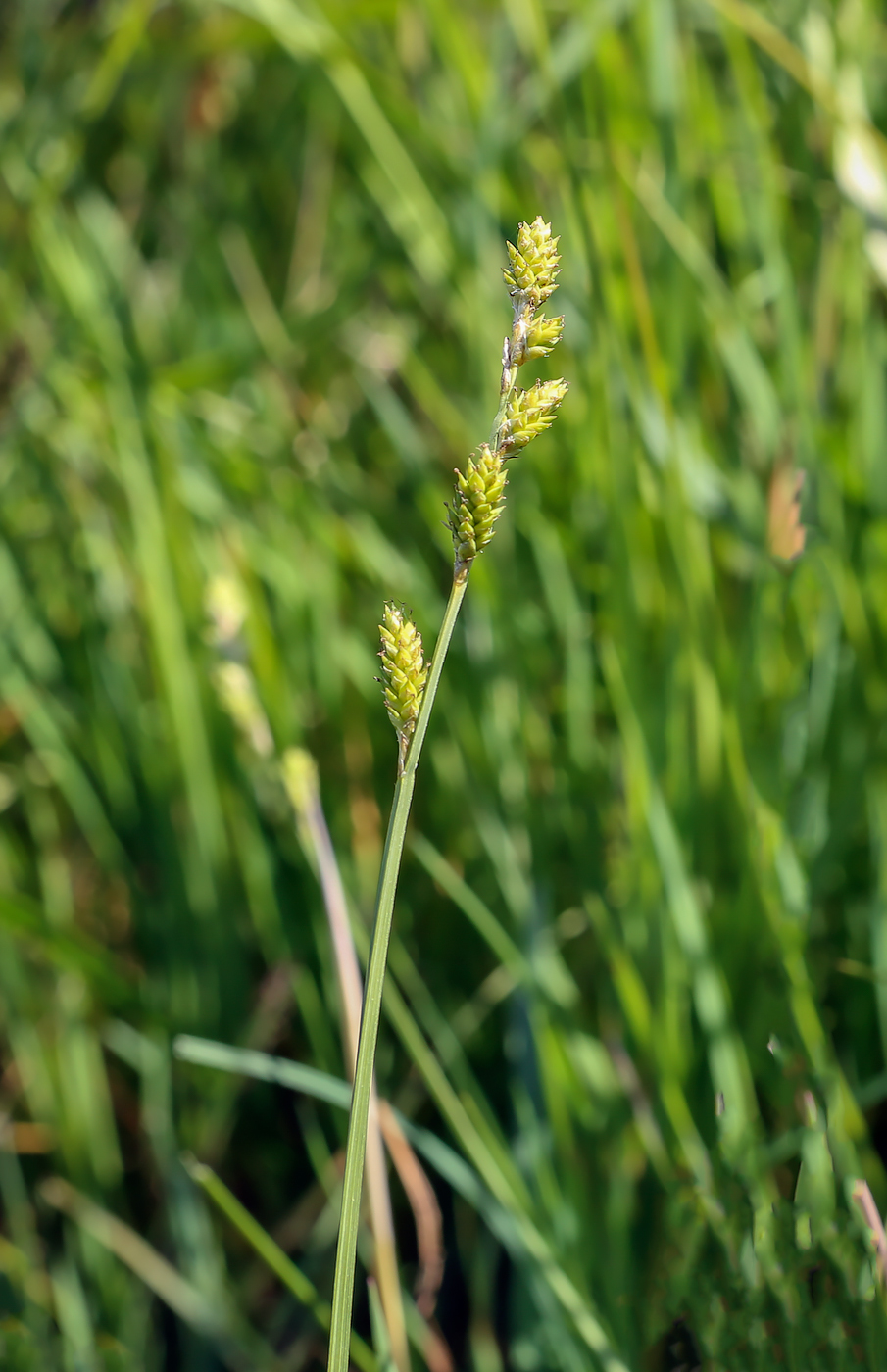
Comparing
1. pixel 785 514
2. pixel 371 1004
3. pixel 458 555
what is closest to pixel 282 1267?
pixel 371 1004

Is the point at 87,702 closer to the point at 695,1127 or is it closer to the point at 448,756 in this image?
the point at 448,756

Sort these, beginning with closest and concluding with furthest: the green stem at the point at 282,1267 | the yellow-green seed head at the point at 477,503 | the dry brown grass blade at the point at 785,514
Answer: the yellow-green seed head at the point at 477,503
the green stem at the point at 282,1267
the dry brown grass blade at the point at 785,514

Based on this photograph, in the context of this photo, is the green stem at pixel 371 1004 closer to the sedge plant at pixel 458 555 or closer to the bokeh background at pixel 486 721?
the sedge plant at pixel 458 555

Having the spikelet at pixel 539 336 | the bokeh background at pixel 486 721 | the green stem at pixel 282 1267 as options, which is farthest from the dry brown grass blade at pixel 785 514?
the green stem at pixel 282 1267

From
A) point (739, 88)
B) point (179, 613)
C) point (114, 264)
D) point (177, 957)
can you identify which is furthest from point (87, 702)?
point (739, 88)

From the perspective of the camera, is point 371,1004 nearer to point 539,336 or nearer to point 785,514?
point 539,336

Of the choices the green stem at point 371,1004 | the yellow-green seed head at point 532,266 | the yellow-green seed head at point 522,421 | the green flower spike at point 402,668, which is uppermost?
the yellow-green seed head at point 532,266

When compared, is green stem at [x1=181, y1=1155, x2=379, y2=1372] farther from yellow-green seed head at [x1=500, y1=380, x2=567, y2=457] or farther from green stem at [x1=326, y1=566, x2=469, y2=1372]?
yellow-green seed head at [x1=500, y1=380, x2=567, y2=457]
